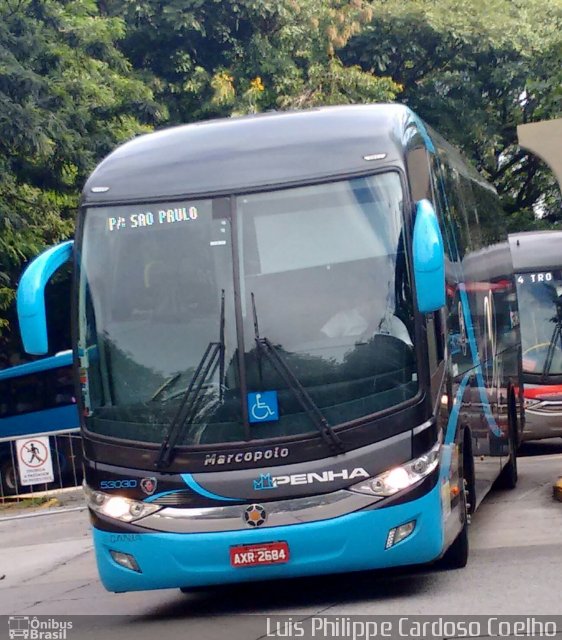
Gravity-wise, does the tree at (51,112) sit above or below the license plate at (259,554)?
above

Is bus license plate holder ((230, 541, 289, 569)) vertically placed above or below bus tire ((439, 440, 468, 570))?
above

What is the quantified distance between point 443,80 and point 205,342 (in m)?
Answer: 22.7

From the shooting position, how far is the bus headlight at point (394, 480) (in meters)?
7.58

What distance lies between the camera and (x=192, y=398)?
25.3 feet

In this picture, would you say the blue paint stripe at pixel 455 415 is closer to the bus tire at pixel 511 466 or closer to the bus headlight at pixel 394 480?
the bus headlight at pixel 394 480

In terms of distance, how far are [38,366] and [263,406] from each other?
19.3 metres

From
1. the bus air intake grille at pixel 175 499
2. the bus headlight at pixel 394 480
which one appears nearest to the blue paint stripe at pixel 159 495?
the bus air intake grille at pixel 175 499

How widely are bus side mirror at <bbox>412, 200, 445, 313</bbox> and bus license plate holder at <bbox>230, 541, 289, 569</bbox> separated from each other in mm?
1710

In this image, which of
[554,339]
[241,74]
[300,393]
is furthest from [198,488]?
[241,74]

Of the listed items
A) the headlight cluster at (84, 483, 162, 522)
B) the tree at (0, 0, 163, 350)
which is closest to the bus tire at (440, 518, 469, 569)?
the headlight cluster at (84, 483, 162, 522)

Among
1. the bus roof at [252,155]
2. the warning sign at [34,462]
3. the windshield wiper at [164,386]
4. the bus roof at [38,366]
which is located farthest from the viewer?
the bus roof at [38,366]

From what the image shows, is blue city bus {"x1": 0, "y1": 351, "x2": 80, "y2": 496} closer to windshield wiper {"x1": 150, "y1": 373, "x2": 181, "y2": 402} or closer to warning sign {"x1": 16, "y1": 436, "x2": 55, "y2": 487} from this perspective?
warning sign {"x1": 16, "y1": 436, "x2": 55, "y2": 487}

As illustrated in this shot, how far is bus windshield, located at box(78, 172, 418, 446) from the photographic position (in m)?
7.69

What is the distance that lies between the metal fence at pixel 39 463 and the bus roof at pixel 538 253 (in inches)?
273
